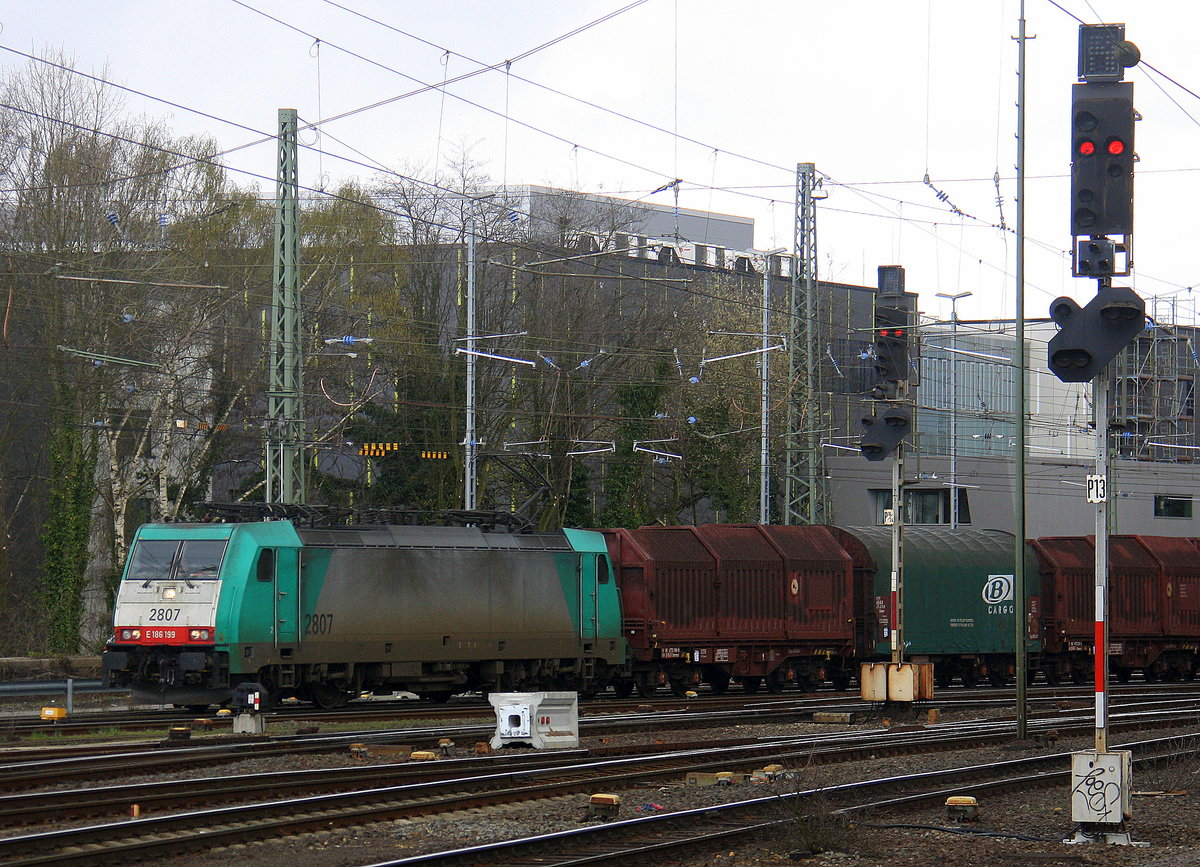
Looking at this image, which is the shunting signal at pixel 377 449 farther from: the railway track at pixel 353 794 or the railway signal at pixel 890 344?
the railway track at pixel 353 794

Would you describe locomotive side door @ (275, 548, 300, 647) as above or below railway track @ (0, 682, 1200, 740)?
above

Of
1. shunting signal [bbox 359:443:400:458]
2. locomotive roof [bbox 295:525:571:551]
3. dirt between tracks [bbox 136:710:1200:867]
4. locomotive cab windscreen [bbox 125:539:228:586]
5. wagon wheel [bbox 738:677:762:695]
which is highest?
shunting signal [bbox 359:443:400:458]

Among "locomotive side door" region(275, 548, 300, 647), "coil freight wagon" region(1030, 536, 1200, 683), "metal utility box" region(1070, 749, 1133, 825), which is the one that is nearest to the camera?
"metal utility box" region(1070, 749, 1133, 825)

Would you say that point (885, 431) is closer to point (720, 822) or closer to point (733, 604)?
point (733, 604)

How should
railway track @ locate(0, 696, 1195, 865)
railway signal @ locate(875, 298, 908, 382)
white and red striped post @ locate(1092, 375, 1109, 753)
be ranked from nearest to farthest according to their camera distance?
railway track @ locate(0, 696, 1195, 865) → white and red striped post @ locate(1092, 375, 1109, 753) → railway signal @ locate(875, 298, 908, 382)

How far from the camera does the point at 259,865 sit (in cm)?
1111

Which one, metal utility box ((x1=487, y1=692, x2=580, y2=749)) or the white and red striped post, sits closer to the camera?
the white and red striped post

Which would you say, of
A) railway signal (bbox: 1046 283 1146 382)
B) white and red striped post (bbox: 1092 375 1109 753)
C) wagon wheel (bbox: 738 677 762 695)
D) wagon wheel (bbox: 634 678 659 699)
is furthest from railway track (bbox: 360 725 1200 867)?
wagon wheel (bbox: 738 677 762 695)

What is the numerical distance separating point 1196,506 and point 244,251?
166 ft

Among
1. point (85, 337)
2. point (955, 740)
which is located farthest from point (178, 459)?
point (955, 740)

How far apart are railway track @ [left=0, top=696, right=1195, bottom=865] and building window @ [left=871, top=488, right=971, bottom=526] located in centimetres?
4947

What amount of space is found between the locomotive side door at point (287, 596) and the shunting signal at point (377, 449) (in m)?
19.8

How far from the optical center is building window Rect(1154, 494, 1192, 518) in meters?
73.1

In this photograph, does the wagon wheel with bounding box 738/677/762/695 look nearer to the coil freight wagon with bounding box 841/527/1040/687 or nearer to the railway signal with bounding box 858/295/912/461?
the coil freight wagon with bounding box 841/527/1040/687
